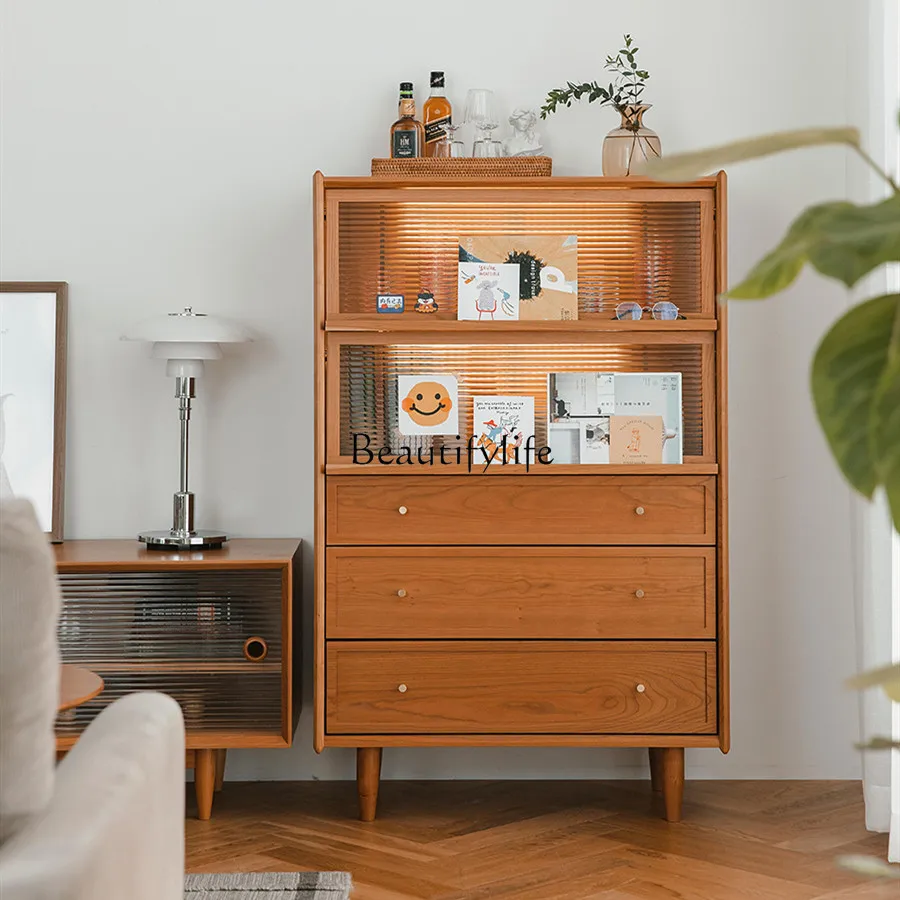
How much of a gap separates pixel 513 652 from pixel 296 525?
0.80m

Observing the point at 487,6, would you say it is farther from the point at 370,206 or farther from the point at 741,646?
the point at 741,646

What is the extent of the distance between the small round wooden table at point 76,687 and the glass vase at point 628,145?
1.83 meters

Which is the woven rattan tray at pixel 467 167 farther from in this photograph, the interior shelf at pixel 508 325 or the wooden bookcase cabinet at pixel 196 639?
the wooden bookcase cabinet at pixel 196 639

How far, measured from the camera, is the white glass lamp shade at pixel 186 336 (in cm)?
295

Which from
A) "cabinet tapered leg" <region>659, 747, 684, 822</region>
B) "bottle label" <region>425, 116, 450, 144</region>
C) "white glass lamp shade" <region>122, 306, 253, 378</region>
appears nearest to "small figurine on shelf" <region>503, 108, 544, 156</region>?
"bottle label" <region>425, 116, 450, 144</region>

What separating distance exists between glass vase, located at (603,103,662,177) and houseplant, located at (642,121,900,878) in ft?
8.35

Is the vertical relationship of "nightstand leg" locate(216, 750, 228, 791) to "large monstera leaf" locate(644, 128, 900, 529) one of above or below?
below

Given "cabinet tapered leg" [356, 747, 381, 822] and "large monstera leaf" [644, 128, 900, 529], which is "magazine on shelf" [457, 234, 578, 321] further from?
"large monstera leaf" [644, 128, 900, 529]

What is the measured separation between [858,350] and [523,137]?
2678 millimetres

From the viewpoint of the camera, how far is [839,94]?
10.6ft

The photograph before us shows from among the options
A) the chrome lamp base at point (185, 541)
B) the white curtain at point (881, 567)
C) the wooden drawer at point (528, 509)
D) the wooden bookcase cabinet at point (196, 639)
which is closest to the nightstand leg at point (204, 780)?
the wooden bookcase cabinet at point (196, 639)

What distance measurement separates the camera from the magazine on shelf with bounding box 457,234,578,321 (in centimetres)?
289

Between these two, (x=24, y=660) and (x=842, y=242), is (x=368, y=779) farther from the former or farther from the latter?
(x=842, y=242)

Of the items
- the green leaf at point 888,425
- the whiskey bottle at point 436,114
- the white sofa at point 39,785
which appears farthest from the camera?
the whiskey bottle at point 436,114
